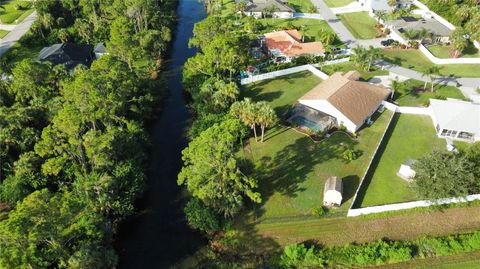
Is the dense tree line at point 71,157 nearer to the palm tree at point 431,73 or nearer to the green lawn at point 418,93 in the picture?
the green lawn at point 418,93

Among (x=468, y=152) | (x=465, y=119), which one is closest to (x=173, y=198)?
(x=468, y=152)

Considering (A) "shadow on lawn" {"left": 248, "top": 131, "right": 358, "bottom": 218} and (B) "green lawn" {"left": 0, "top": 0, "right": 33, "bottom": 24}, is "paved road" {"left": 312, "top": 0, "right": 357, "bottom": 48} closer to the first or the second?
(A) "shadow on lawn" {"left": 248, "top": 131, "right": 358, "bottom": 218}

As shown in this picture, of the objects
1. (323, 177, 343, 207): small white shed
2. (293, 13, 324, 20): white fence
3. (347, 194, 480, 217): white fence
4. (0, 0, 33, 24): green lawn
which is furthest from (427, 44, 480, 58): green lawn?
(0, 0, 33, 24): green lawn

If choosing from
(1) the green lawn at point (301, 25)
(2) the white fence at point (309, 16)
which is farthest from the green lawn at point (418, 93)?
(2) the white fence at point (309, 16)

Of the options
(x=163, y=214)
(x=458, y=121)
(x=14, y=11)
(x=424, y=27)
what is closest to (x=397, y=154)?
(x=458, y=121)

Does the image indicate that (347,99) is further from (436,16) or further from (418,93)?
(436,16)

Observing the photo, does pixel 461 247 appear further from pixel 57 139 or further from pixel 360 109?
pixel 57 139
